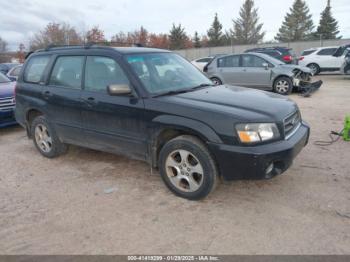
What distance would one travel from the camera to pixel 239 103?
3434mm

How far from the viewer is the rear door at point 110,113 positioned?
148 inches

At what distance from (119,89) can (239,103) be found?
143cm

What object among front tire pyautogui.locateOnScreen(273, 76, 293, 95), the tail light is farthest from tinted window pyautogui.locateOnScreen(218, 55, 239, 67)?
the tail light

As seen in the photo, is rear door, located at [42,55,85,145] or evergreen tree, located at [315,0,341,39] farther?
evergreen tree, located at [315,0,341,39]

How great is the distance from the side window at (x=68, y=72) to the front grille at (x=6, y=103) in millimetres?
2688

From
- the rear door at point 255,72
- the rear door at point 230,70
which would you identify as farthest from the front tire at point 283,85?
the rear door at point 230,70

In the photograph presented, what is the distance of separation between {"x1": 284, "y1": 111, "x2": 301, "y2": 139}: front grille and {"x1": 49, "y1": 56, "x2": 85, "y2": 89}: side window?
2.87 metres

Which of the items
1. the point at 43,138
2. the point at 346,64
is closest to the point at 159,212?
the point at 43,138

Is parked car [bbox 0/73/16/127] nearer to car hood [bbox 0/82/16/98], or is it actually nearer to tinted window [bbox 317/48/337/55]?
car hood [bbox 0/82/16/98]

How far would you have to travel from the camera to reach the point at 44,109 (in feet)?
16.0

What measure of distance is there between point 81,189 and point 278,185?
2561mm

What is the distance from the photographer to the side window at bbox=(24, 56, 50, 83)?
4965 mm

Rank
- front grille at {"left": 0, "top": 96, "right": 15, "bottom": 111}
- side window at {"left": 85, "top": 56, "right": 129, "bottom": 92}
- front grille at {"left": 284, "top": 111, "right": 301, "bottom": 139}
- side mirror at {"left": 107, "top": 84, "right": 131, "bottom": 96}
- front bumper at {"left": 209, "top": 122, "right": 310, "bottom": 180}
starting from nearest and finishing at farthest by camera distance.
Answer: front bumper at {"left": 209, "top": 122, "right": 310, "bottom": 180} → front grille at {"left": 284, "top": 111, "right": 301, "bottom": 139} → side mirror at {"left": 107, "top": 84, "right": 131, "bottom": 96} → side window at {"left": 85, "top": 56, "right": 129, "bottom": 92} → front grille at {"left": 0, "top": 96, "right": 15, "bottom": 111}

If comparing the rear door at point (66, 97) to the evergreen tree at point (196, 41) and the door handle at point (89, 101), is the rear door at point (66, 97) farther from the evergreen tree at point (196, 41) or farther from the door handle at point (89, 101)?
the evergreen tree at point (196, 41)
